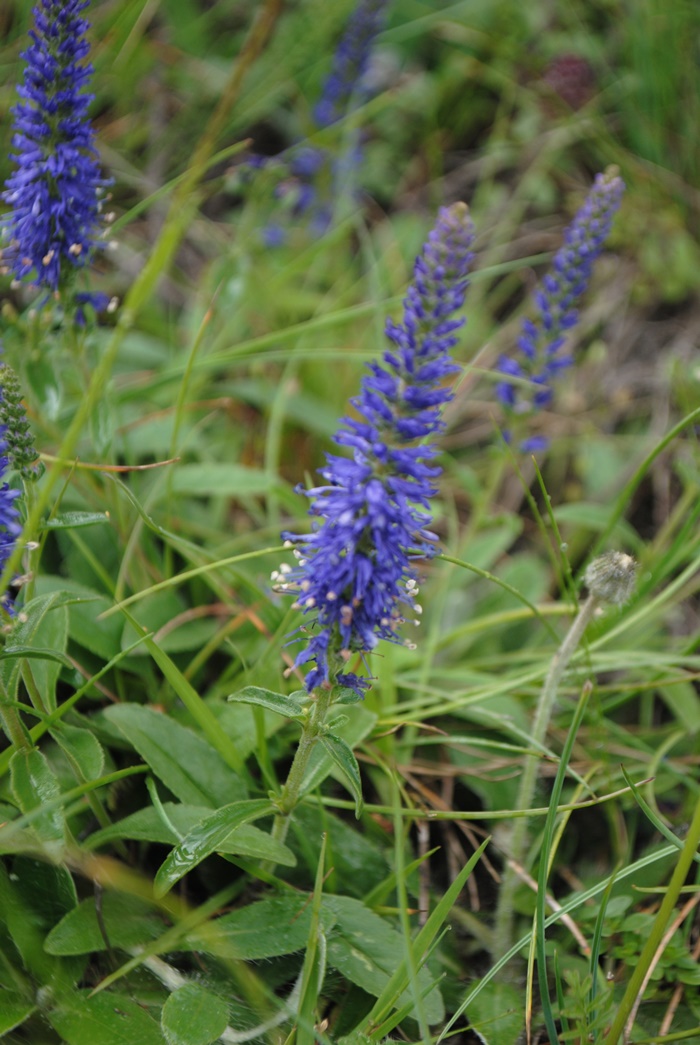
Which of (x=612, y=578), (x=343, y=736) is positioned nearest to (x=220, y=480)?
(x=343, y=736)

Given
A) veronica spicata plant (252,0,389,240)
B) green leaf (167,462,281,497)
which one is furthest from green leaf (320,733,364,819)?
veronica spicata plant (252,0,389,240)

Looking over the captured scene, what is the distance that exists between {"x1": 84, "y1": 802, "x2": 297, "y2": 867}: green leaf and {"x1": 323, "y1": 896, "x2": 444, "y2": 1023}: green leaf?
29 cm

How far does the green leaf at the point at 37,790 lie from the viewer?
85.4 inches

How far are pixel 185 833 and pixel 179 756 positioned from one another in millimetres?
309

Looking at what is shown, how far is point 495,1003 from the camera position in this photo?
260cm

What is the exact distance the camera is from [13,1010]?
7.25ft

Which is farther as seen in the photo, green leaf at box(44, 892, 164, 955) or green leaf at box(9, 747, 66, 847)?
green leaf at box(44, 892, 164, 955)

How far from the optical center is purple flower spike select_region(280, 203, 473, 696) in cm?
186

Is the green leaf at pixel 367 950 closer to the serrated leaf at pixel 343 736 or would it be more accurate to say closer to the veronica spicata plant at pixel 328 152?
the serrated leaf at pixel 343 736

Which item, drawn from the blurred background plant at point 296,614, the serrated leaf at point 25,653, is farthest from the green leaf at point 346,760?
the serrated leaf at point 25,653

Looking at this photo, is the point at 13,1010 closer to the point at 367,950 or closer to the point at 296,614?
the point at 367,950

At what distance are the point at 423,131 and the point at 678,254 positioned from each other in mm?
1991

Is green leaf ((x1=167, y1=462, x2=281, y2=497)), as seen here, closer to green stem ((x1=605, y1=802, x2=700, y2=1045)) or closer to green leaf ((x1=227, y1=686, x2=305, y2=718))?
green leaf ((x1=227, y1=686, x2=305, y2=718))

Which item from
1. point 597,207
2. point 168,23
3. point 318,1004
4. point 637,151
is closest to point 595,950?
point 318,1004
